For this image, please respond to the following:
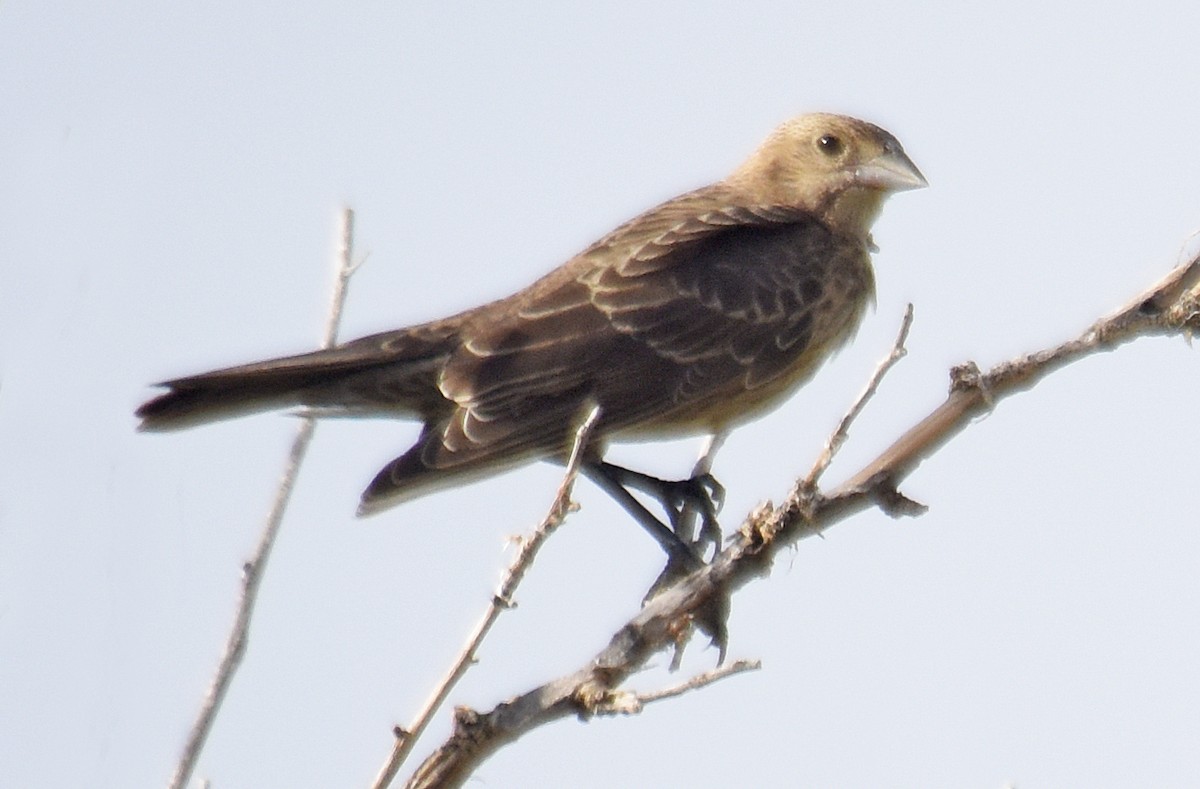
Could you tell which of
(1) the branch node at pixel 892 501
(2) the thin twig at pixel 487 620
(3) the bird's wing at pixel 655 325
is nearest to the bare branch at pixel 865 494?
(1) the branch node at pixel 892 501

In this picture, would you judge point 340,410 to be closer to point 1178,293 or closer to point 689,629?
point 689,629

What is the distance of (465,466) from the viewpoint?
15.6 ft

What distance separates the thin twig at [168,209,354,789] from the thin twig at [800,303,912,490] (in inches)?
47.5

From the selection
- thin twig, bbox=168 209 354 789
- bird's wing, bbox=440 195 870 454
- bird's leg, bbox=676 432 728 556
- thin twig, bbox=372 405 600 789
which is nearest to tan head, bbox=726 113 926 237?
bird's wing, bbox=440 195 870 454

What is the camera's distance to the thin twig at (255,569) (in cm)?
336

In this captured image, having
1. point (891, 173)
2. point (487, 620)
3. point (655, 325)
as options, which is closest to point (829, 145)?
point (891, 173)

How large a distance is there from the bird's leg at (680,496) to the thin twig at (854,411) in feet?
5.67

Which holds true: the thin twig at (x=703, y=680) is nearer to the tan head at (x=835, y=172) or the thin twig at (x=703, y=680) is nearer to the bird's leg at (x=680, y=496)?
the bird's leg at (x=680, y=496)

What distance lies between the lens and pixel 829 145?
22.0 feet

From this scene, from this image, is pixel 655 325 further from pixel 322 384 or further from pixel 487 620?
pixel 487 620

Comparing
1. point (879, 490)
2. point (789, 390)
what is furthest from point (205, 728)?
point (789, 390)

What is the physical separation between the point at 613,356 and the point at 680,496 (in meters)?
0.48

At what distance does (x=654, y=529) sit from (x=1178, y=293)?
2018 mm

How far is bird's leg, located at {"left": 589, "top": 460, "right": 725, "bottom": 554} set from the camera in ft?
17.2
